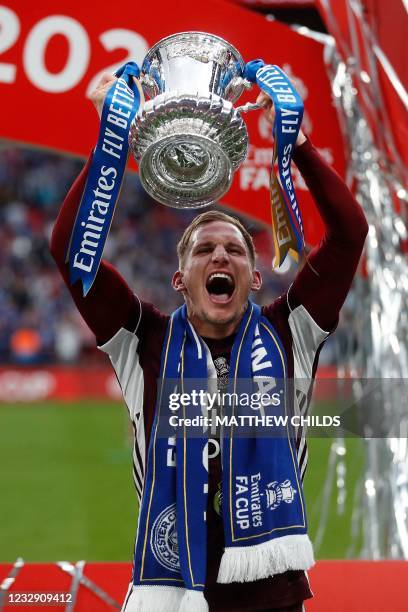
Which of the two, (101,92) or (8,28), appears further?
(8,28)

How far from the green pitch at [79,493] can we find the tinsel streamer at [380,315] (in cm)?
23

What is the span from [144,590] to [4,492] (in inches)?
222

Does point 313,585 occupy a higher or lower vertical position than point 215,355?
lower

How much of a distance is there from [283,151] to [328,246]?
0.26 m

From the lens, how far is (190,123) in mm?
2066

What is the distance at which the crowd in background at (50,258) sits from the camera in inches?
622

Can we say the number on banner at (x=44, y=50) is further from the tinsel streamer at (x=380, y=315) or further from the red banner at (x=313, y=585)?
the red banner at (x=313, y=585)

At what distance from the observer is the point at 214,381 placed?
2.18m

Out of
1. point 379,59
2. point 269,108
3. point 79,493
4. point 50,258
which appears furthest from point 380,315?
point 50,258

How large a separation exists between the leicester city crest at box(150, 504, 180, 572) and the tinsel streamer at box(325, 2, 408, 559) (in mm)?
1700

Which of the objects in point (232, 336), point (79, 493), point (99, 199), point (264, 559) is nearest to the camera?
point (264, 559)

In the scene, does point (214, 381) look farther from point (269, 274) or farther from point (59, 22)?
point (269, 274)

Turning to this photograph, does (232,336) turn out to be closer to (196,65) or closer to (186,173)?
(186,173)

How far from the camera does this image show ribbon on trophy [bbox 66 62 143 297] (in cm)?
209
